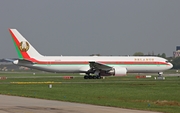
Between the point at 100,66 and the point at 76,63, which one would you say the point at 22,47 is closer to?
the point at 76,63

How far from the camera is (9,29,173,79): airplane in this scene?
7131 cm

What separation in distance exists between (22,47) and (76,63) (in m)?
8.82

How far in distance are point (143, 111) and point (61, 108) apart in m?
4.46

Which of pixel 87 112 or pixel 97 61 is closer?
pixel 87 112

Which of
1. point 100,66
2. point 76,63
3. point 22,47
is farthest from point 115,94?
point 22,47

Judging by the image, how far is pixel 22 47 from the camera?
72312mm

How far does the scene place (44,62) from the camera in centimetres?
7125

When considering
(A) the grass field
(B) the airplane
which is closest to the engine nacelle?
(B) the airplane

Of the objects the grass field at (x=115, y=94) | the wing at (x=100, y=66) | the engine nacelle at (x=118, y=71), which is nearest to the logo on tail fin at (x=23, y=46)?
the wing at (x=100, y=66)

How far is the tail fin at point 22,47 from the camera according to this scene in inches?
2840

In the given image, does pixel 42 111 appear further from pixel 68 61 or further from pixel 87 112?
pixel 68 61

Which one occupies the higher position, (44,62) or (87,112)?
(44,62)

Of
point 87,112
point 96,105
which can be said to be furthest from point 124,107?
point 87,112

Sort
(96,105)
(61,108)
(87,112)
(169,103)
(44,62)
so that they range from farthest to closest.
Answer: (44,62) < (169,103) < (96,105) < (61,108) < (87,112)
